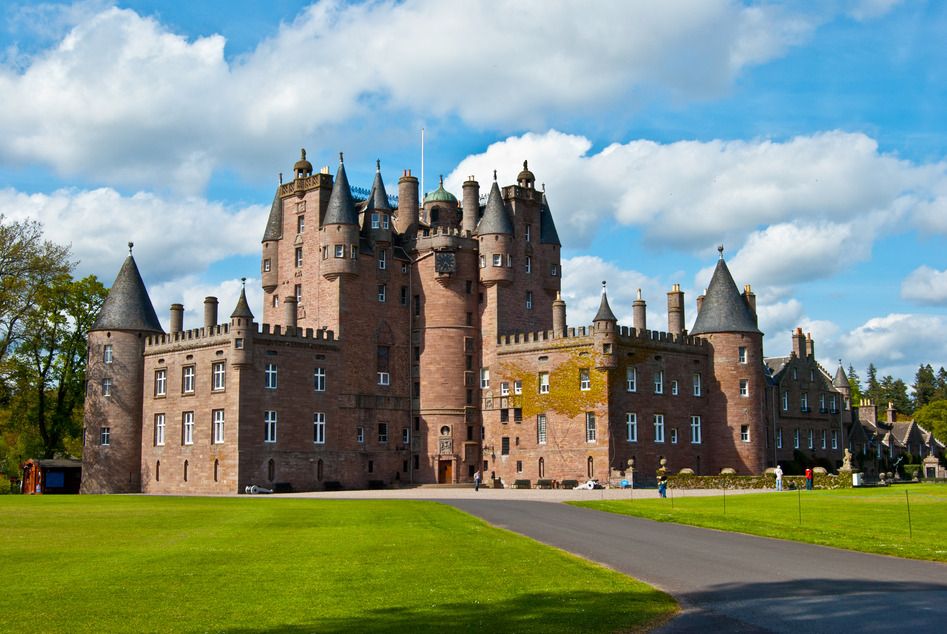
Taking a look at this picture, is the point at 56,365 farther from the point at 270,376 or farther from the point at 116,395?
the point at 270,376

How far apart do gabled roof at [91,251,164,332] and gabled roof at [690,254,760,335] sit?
40.5 m

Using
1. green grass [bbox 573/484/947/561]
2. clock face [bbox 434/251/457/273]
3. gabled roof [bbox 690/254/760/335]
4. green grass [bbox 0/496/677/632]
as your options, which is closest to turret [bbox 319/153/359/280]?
clock face [bbox 434/251/457/273]

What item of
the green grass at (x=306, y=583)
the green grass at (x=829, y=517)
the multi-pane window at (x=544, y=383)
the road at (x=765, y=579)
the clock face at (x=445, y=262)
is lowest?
the green grass at (x=829, y=517)

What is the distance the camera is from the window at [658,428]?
73.4m

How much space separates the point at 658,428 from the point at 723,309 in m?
10.6

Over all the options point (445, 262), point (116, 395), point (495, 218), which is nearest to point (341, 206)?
point (445, 262)

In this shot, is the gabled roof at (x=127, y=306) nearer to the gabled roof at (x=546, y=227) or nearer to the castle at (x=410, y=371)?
the castle at (x=410, y=371)

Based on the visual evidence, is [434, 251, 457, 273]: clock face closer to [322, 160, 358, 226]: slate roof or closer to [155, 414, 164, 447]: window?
[322, 160, 358, 226]: slate roof

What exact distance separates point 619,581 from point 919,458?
100101 millimetres

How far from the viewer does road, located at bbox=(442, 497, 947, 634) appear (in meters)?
14.7

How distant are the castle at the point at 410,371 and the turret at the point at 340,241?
12 centimetres

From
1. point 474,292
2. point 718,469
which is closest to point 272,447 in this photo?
point 474,292

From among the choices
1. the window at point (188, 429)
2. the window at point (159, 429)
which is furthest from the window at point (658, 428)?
the window at point (159, 429)

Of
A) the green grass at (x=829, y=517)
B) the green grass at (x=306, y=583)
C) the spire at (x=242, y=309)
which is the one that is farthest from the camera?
the spire at (x=242, y=309)
